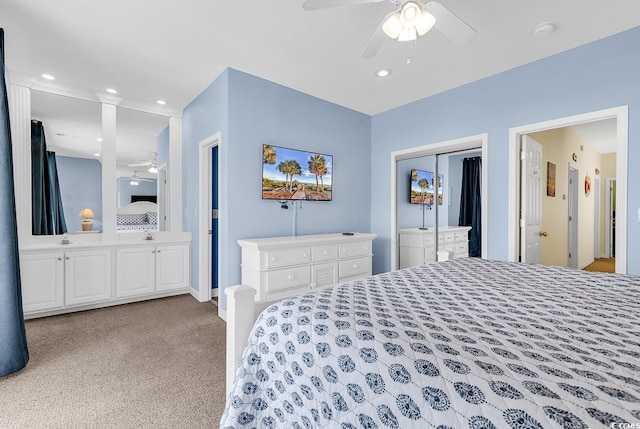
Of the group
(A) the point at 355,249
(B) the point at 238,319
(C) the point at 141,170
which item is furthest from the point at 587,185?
(C) the point at 141,170

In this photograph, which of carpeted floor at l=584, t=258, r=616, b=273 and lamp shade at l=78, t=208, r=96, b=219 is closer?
lamp shade at l=78, t=208, r=96, b=219

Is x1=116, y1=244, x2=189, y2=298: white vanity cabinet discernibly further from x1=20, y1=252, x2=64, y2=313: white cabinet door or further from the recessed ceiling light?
the recessed ceiling light

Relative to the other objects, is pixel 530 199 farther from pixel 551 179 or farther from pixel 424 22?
pixel 424 22

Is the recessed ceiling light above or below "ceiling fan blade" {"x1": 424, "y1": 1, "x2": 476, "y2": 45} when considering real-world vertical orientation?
above

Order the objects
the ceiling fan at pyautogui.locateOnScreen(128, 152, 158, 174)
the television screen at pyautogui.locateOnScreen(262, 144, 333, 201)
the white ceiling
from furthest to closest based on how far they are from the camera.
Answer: the ceiling fan at pyautogui.locateOnScreen(128, 152, 158, 174)
the television screen at pyautogui.locateOnScreen(262, 144, 333, 201)
the white ceiling

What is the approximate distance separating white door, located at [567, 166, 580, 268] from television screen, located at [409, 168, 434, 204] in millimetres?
2905

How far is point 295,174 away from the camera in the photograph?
3611 mm

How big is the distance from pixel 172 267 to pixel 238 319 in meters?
3.17

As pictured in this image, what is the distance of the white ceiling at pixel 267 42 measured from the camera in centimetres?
218

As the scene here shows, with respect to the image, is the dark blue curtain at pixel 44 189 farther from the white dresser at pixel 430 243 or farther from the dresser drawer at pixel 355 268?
the white dresser at pixel 430 243

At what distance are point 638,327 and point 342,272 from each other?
2.68 meters

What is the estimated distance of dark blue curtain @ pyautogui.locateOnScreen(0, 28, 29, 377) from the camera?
78.2 inches

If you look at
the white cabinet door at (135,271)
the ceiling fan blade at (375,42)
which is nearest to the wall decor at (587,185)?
the ceiling fan blade at (375,42)

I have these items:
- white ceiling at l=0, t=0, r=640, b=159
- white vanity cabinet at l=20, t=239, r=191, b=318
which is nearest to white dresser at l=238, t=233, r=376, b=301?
white vanity cabinet at l=20, t=239, r=191, b=318
